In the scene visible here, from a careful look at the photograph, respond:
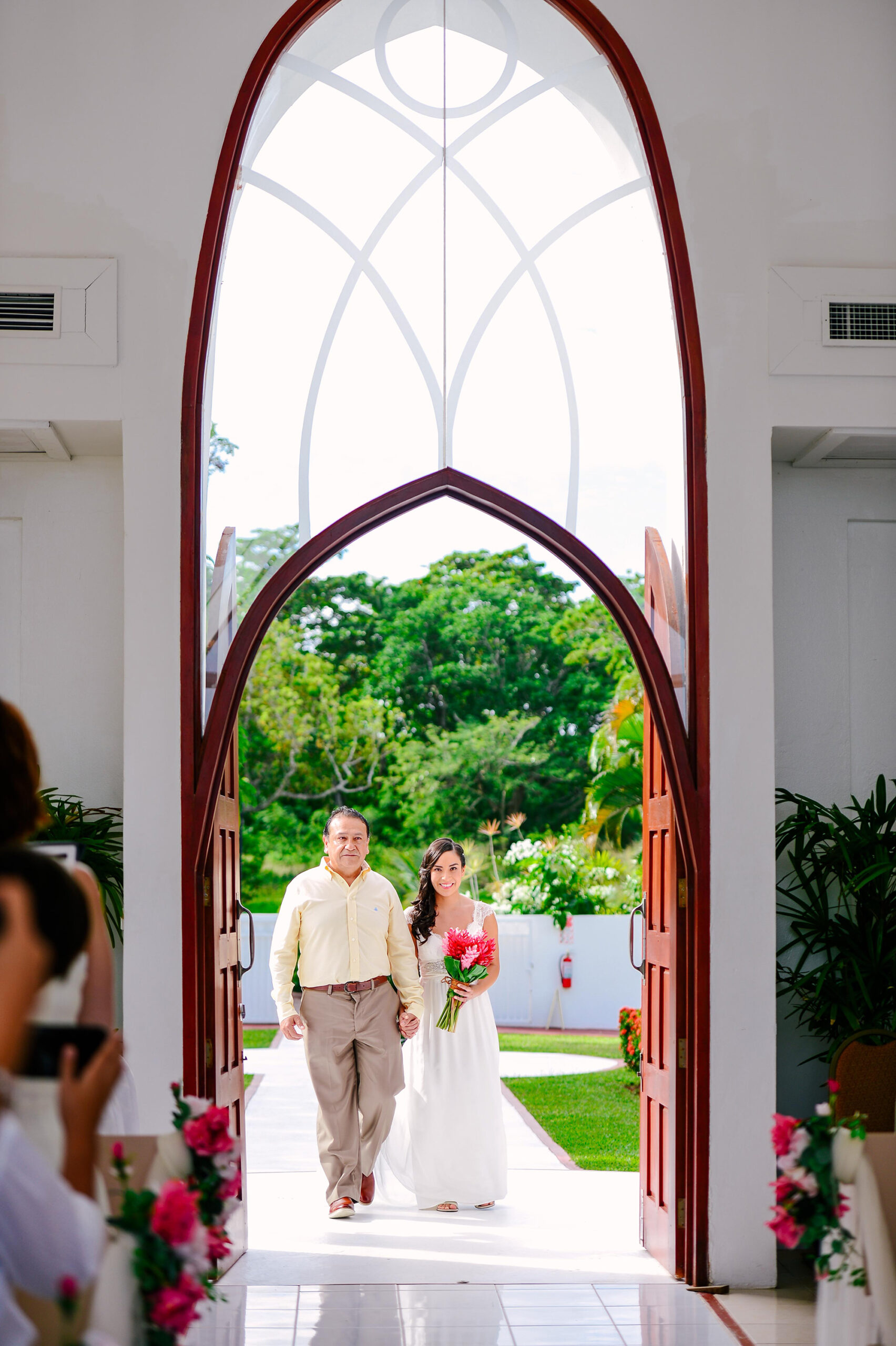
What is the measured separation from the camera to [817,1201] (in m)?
3.11

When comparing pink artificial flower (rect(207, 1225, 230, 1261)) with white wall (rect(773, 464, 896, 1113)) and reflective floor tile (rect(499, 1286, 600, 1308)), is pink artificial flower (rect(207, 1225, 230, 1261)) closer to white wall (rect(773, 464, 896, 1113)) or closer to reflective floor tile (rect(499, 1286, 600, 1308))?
reflective floor tile (rect(499, 1286, 600, 1308))

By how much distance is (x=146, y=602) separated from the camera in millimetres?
4773

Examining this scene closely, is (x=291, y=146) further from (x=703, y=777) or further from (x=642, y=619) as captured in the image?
(x=703, y=777)

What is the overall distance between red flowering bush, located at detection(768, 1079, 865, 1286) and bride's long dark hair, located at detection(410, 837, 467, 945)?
3176mm

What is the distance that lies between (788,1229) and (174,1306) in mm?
1451

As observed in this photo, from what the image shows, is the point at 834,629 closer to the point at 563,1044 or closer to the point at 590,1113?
the point at 590,1113

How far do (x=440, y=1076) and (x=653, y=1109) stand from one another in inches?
48.1

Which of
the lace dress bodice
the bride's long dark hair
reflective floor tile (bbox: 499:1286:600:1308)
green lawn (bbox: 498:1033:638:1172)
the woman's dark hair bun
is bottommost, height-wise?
green lawn (bbox: 498:1033:638:1172)

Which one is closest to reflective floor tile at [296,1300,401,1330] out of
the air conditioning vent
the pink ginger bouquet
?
the pink ginger bouquet

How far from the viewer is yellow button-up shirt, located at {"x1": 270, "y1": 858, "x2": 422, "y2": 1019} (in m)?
5.87

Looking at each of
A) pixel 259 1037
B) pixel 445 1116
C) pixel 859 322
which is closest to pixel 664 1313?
pixel 445 1116

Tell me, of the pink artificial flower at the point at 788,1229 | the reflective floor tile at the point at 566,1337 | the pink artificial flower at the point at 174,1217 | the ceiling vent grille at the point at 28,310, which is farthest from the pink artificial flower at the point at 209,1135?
the ceiling vent grille at the point at 28,310

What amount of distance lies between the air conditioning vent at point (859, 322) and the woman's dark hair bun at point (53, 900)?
3.72 metres

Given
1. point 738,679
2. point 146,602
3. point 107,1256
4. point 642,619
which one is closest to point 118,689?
point 146,602
